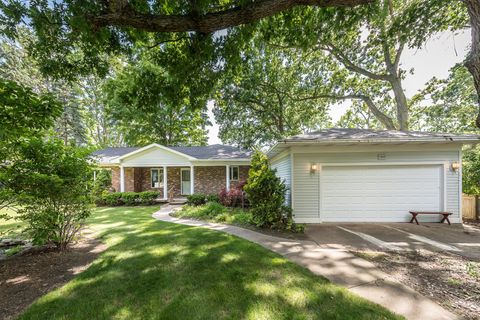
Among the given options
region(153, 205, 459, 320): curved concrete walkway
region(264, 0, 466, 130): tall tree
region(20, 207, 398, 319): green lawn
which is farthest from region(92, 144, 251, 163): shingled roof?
region(20, 207, 398, 319): green lawn

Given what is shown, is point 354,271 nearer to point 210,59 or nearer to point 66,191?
point 210,59

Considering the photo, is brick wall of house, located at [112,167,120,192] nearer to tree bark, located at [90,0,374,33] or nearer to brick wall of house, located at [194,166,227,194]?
brick wall of house, located at [194,166,227,194]

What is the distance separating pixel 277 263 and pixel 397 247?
3.11 m

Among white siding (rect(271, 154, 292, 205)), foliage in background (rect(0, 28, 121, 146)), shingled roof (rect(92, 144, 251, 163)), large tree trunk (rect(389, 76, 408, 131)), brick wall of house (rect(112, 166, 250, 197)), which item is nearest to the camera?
white siding (rect(271, 154, 292, 205))

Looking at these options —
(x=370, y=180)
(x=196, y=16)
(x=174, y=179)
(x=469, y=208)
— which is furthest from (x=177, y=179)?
(x=469, y=208)

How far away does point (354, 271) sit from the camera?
137 inches

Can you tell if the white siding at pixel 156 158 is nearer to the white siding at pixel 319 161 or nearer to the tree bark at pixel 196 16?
the white siding at pixel 319 161

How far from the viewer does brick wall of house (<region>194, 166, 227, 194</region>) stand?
14.4 metres

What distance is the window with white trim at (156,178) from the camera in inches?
620

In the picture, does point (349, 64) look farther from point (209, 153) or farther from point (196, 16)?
point (196, 16)

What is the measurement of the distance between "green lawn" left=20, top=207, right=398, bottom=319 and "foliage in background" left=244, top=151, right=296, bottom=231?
181 centimetres

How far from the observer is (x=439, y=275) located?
11.1 ft

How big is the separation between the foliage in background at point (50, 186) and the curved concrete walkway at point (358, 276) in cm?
427

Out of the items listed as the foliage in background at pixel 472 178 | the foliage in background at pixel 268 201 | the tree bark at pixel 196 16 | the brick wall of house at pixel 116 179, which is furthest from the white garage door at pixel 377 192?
the brick wall of house at pixel 116 179
